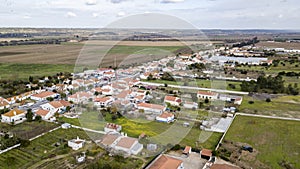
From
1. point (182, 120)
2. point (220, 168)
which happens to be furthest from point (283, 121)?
point (220, 168)

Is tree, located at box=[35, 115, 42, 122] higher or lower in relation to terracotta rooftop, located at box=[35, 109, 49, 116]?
lower

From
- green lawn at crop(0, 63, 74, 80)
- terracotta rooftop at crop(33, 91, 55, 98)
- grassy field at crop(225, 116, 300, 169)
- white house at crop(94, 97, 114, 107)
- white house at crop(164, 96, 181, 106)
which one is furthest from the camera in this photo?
green lawn at crop(0, 63, 74, 80)

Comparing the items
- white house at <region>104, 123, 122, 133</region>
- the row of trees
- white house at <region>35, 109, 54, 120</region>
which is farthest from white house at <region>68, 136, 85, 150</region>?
the row of trees

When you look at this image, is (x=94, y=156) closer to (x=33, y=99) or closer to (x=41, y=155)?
(x=41, y=155)

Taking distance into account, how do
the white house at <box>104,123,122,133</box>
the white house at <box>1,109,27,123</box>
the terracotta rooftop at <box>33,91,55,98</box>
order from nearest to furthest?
the white house at <box>104,123,122,133</box>
the white house at <box>1,109,27,123</box>
the terracotta rooftop at <box>33,91,55,98</box>

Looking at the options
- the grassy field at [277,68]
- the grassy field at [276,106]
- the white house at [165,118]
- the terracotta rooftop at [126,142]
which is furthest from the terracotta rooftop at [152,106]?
the grassy field at [277,68]

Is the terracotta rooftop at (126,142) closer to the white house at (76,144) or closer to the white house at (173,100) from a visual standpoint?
the white house at (76,144)

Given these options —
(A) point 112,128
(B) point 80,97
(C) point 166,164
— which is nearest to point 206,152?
(C) point 166,164

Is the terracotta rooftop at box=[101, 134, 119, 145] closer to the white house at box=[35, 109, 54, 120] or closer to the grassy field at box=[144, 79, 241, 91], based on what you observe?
the white house at box=[35, 109, 54, 120]
